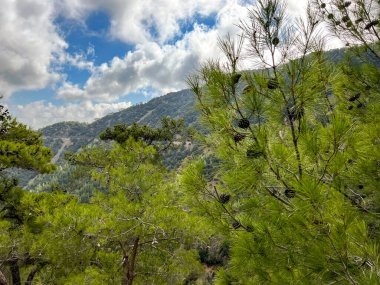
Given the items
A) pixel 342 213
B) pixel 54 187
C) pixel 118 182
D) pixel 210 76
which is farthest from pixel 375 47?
pixel 54 187

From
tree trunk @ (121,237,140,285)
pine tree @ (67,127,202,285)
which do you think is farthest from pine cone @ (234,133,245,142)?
tree trunk @ (121,237,140,285)

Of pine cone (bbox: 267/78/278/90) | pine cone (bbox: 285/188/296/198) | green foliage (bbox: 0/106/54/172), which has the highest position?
green foliage (bbox: 0/106/54/172)

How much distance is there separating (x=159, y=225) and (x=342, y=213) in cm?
478

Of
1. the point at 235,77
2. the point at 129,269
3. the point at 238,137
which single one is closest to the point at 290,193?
the point at 238,137

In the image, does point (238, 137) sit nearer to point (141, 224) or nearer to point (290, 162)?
point (290, 162)

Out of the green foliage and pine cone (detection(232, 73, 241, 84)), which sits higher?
the green foliage

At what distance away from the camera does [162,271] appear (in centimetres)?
779

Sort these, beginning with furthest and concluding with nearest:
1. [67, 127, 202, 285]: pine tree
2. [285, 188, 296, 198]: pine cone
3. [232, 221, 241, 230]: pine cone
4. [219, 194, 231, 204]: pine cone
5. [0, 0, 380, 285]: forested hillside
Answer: [67, 127, 202, 285]: pine tree < [219, 194, 231, 204]: pine cone < [232, 221, 241, 230]: pine cone < [285, 188, 296, 198]: pine cone < [0, 0, 380, 285]: forested hillside

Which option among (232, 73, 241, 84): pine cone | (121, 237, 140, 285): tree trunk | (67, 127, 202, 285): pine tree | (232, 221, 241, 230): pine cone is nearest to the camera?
(232, 73, 241, 84): pine cone

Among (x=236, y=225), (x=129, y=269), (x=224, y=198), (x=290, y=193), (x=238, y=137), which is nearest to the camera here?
(x=290, y=193)

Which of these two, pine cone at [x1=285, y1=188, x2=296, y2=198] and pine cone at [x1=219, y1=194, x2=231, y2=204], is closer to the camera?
pine cone at [x1=285, y1=188, x2=296, y2=198]

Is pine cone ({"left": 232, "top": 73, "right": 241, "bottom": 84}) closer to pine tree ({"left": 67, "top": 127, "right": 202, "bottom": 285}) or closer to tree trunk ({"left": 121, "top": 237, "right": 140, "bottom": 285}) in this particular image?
pine tree ({"left": 67, "top": 127, "right": 202, "bottom": 285})

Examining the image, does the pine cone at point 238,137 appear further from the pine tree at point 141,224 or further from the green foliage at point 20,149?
the green foliage at point 20,149

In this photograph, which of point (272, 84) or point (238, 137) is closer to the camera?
point (272, 84)
